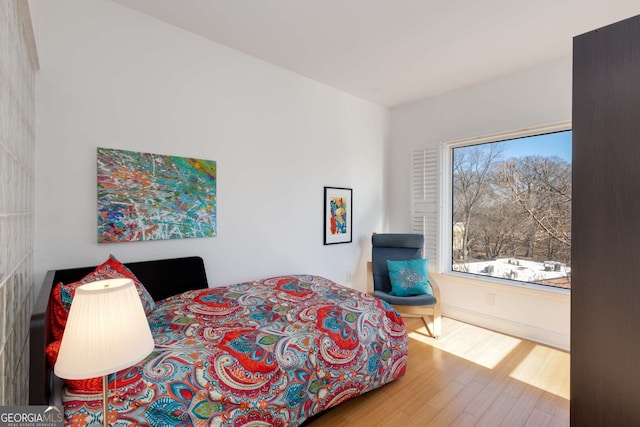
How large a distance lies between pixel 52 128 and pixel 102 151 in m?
0.30

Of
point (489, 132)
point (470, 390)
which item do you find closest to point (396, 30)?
point (489, 132)

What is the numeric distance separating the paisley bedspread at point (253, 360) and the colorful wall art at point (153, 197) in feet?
1.95

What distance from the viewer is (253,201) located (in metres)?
3.04

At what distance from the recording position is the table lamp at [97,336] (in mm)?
965

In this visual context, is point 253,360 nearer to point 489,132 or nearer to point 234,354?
point 234,354

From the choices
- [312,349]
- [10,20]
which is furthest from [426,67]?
[10,20]

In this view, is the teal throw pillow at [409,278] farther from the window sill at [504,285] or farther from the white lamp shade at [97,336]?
the white lamp shade at [97,336]

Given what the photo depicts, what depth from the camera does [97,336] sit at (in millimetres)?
982

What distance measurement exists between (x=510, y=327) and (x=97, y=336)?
3756mm

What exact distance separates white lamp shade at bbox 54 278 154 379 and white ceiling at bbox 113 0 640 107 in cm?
219

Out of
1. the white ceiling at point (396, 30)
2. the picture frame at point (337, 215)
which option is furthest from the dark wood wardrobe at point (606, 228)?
the picture frame at point (337, 215)

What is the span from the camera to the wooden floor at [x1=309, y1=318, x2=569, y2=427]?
6.48 ft

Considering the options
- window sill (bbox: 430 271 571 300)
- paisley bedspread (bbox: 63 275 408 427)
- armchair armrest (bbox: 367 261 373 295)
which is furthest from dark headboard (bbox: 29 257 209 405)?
window sill (bbox: 430 271 571 300)

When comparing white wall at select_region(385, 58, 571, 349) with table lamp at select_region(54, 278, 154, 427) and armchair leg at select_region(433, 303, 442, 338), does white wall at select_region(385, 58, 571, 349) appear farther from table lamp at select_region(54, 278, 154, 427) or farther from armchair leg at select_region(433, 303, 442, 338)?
table lamp at select_region(54, 278, 154, 427)
